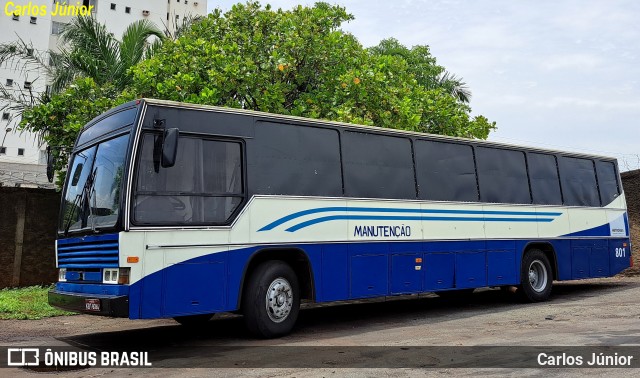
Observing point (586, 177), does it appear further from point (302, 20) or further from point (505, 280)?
point (302, 20)

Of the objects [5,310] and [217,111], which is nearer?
[217,111]

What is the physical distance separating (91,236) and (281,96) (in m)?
7.04

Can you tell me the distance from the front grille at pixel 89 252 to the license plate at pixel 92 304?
17.2 inches

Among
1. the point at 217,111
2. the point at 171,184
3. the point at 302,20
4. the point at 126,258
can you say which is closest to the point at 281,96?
the point at 302,20

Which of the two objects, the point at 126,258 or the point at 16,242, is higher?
the point at 16,242

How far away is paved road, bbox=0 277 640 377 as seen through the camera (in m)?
6.76

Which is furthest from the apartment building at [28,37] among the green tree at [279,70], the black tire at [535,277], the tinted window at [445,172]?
the black tire at [535,277]

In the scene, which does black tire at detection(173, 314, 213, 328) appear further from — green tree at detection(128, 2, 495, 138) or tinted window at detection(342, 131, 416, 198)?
green tree at detection(128, 2, 495, 138)

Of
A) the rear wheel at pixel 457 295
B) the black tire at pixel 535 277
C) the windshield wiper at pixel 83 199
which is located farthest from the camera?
the rear wheel at pixel 457 295

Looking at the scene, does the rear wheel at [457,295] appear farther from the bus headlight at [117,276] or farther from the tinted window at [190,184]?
the bus headlight at [117,276]

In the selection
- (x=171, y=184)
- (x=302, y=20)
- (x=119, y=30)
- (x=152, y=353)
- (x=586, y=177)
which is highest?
(x=119, y=30)

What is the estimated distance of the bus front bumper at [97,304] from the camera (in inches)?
287

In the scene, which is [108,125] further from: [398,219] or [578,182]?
[578,182]

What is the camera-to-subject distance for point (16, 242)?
45.6 ft
